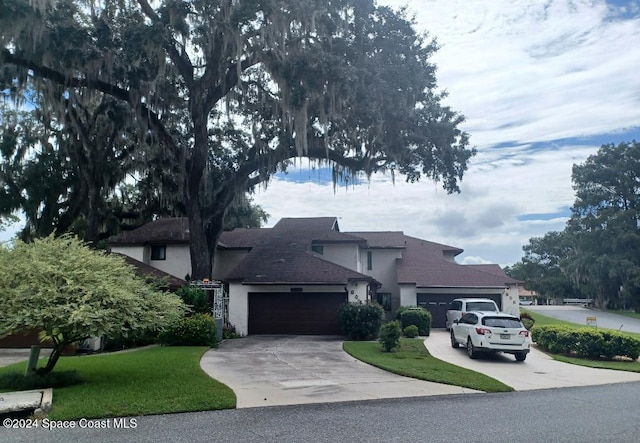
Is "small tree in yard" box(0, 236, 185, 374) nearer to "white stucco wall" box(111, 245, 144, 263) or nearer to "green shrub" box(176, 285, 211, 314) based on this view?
"green shrub" box(176, 285, 211, 314)

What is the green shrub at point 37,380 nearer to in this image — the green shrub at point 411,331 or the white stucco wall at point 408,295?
the green shrub at point 411,331

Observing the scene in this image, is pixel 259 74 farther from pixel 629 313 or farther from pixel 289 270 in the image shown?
pixel 629 313

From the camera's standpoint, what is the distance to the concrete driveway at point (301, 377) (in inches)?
412

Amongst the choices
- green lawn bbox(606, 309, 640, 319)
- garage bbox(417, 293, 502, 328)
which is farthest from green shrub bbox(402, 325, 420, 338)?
green lawn bbox(606, 309, 640, 319)

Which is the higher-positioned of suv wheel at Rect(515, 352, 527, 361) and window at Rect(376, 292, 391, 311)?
window at Rect(376, 292, 391, 311)

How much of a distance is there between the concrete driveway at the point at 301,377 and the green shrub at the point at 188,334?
0.76 meters

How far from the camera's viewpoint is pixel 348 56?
2047cm

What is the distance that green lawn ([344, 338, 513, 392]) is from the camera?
1216 centimetres

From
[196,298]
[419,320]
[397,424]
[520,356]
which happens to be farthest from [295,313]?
[397,424]

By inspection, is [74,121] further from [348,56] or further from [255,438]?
[255,438]

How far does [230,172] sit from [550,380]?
19.1 m

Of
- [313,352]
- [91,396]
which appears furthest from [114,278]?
[313,352]

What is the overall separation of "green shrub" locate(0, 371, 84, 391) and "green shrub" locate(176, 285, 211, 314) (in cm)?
985

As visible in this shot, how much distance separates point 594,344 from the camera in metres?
18.0
